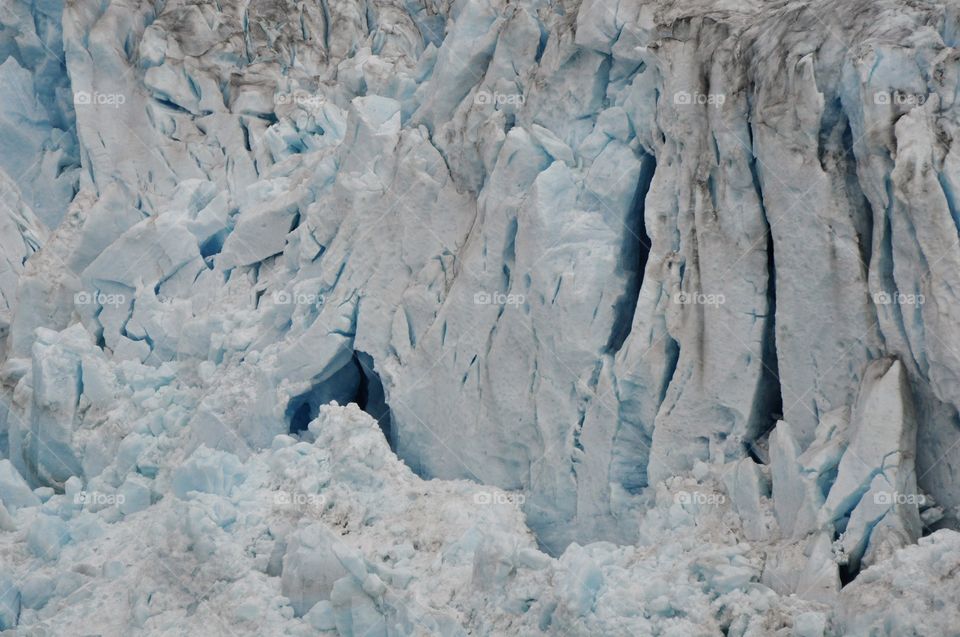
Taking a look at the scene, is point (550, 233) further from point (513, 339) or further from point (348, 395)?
point (348, 395)

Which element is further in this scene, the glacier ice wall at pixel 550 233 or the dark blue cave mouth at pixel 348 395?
the dark blue cave mouth at pixel 348 395

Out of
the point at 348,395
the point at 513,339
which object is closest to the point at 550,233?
the point at 513,339

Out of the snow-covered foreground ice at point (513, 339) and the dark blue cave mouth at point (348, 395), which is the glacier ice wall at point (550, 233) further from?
the dark blue cave mouth at point (348, 395)

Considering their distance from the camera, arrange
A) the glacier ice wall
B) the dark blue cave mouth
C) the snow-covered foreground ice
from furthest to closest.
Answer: the dark blue cave mouth, the glacier ice wall, the snow-covered foreground ice

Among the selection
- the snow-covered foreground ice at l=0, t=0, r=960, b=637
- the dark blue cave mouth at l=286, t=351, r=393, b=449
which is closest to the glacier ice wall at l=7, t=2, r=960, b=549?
the snow-covered foreground ice at l=0, t=0, r=960, b=637

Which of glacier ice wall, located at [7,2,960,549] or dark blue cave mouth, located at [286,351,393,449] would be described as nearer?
glacier ice wall, located at [7,2,960,549]

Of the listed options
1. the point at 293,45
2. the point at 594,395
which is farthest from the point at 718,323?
Answer: the point at 293,45

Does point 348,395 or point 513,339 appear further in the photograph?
point 348,395

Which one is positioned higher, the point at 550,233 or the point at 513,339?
the point at 550,233

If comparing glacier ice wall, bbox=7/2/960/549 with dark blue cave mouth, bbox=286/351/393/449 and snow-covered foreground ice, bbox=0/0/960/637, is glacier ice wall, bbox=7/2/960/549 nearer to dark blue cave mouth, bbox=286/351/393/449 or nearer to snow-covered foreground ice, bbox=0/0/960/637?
snow-covered foreground ice, bbox=0/0/960/637

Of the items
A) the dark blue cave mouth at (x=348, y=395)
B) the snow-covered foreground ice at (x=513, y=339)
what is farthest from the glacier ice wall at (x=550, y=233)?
the dark blue cave mouth at (x=348, y=395)
